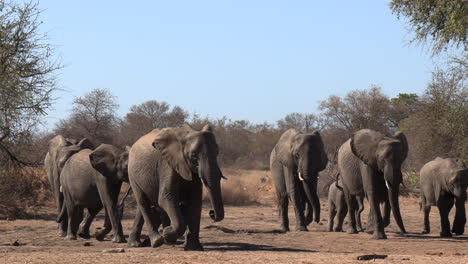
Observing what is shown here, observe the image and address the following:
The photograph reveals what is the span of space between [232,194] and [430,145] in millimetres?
7090

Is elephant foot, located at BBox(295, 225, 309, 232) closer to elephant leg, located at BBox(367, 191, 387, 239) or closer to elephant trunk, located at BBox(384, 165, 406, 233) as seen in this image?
elephant leg, located at BBox(367, 191, 387, 239)

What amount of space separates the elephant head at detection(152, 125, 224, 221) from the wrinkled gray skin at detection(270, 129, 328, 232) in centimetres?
555

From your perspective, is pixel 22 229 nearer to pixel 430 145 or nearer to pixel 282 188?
pixel 282 188

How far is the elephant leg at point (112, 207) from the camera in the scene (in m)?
A: 15.5

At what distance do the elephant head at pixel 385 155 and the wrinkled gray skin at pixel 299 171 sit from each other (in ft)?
3.11

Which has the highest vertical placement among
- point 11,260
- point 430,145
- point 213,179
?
point 430,145

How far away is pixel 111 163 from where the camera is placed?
51.9ft

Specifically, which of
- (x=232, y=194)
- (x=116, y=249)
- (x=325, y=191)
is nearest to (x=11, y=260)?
(x=116, y=249)

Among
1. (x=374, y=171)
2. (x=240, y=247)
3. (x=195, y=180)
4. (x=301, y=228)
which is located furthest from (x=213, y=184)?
(x=301, y=228)

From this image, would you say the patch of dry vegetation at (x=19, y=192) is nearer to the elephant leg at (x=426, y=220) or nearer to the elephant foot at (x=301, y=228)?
the elephant foot at (x=301, y=228)

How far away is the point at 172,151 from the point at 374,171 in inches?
230

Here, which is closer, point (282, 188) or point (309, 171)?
point (309, 171)

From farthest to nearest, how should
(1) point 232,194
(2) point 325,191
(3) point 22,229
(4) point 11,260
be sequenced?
1. (2) point 325,191
2. (1) point 232,194
3. (3) point 22,229
4. (4) point 11,260

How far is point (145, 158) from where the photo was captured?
14.0 meters
